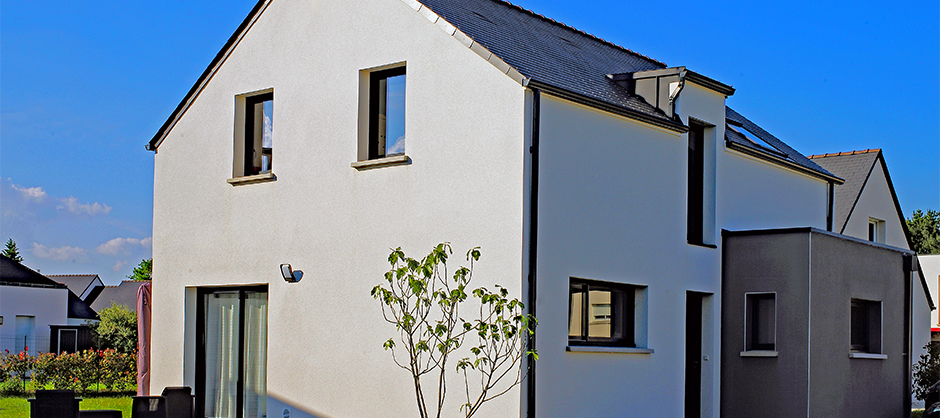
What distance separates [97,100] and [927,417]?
50.7 feet

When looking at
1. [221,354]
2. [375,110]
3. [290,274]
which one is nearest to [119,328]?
[221,354]

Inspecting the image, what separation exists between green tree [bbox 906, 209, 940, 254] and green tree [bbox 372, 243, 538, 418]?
195ft

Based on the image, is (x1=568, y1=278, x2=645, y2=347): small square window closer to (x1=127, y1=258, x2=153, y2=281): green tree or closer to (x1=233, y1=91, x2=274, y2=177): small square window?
(x1=233, y1=91, x2=274, y2=177): small square window

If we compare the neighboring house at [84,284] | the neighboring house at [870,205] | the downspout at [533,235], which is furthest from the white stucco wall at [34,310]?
the downspout at [533,235]

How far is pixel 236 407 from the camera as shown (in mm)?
14180

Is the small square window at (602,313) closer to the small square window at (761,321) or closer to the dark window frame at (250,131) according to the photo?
the small square window at (761,321)

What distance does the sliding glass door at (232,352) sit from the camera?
13.9m

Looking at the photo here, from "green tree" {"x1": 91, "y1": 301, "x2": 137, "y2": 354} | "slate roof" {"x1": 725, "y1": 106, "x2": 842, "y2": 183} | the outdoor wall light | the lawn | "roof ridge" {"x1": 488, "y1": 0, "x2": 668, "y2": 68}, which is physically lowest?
the lawn

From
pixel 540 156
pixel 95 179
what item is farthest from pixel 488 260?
pixel 95 179

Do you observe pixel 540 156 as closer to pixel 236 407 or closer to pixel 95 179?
pixel 236 407

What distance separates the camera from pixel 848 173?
2728 centimetres

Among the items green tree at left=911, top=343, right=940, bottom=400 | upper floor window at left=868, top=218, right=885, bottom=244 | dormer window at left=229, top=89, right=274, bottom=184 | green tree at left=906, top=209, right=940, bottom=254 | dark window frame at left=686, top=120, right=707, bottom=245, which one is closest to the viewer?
dormer window at left=229, top=89, right=274, bottom=184

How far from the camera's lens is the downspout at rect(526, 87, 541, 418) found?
1088cm

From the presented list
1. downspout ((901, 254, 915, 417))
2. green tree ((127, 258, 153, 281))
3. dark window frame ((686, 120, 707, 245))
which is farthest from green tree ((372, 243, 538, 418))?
green tree ((127, 258, 153, 281))
